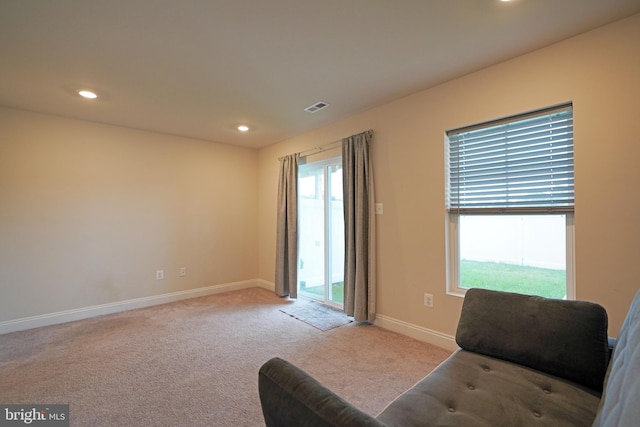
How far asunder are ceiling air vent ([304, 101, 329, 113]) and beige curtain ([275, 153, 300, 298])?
0.99 meters

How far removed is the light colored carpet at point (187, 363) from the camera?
6.21 feet

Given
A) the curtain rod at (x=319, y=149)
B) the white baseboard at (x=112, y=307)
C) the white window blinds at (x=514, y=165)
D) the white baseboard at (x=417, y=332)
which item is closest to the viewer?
the white window blinds at (x=514, y=165)

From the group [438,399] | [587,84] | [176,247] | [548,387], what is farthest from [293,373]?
[176,247]

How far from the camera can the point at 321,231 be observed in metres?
4.21

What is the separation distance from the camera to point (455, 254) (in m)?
2.76

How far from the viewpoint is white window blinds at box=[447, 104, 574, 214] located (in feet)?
7.08

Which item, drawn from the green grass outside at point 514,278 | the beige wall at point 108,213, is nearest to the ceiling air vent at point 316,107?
the beige wall at point 108,213

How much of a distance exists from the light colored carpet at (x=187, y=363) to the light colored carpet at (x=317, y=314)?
126 millimetres

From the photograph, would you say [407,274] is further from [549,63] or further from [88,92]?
[88,92]

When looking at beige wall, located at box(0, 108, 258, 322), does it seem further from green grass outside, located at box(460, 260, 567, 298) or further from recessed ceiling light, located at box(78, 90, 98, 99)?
green grass outside, located at box(460, 260, 567, 298)

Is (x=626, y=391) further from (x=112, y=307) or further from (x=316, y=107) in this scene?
(x=112, y=307)

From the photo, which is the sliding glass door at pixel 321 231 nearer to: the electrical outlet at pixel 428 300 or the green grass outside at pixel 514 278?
the electrical outlet at pixel 428 300

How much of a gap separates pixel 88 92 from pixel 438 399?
3.71 metres
